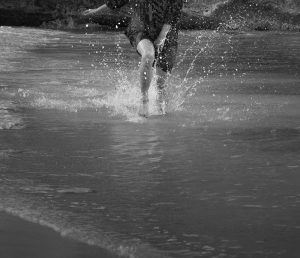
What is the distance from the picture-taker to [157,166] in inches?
233

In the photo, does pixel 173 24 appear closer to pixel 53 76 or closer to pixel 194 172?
pixel 194 172

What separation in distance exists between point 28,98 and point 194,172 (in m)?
4.47

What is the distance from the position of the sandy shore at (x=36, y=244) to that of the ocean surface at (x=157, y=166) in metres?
0.07

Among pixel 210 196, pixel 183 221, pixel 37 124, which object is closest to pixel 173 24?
pixel 37 124

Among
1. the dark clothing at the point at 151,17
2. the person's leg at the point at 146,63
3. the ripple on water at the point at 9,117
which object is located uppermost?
the dark clothing at the point at 151,17

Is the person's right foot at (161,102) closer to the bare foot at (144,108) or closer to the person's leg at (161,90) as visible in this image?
the person's leg at (161,90)

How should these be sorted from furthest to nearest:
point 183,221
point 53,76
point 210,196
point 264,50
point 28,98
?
point 264,50, point 53,76, point 28,98, point 210,196, point 183,221

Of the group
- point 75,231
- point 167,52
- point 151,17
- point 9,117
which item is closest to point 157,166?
point 75,231

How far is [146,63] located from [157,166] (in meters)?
2.77

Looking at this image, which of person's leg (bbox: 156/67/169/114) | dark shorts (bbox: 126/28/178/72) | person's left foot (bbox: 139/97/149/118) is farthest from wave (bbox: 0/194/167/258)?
dark shorts (bbox: 126/28/178/72)

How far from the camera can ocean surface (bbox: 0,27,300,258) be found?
4.28 meters

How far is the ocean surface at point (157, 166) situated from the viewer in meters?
4.28

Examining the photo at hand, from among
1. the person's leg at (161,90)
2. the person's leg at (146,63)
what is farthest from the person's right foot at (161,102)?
the person's leg at (146,63)

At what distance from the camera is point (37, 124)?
25.7 feet
